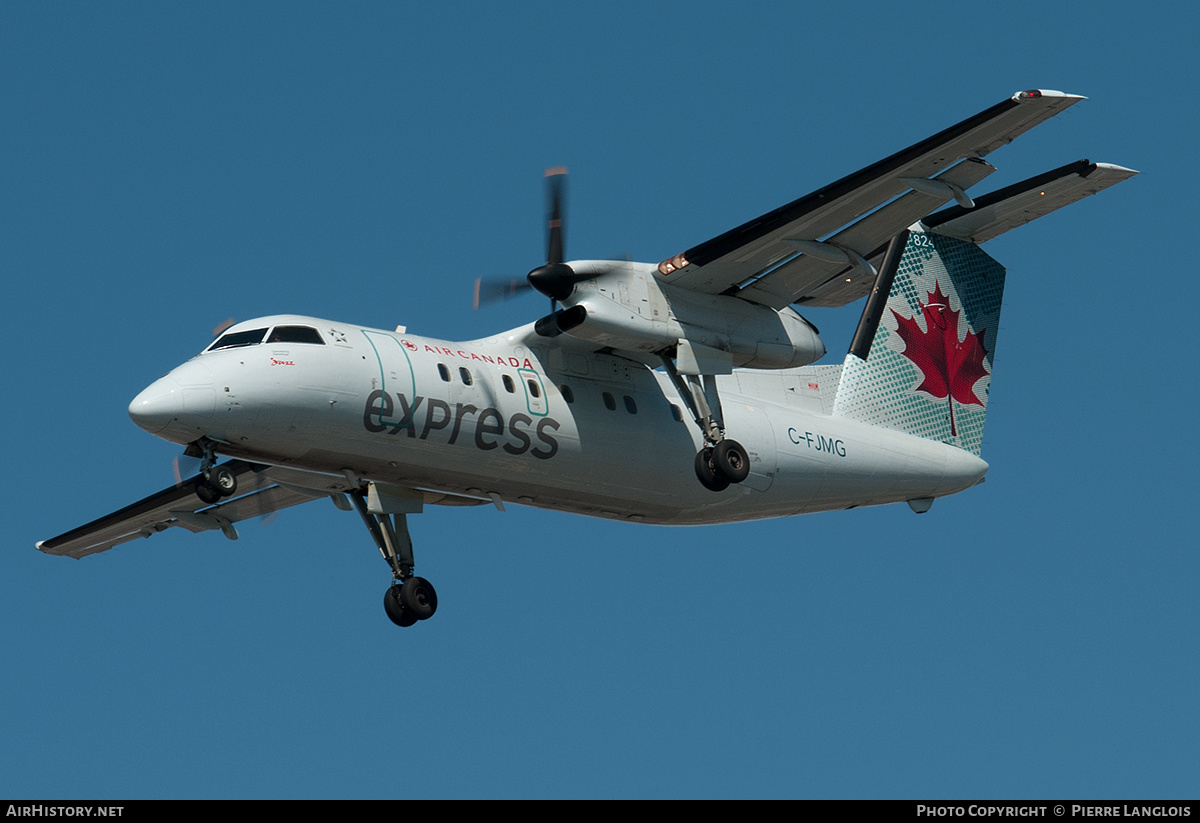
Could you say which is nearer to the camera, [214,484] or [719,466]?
[214,484]

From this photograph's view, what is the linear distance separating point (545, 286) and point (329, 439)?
2.87 meters

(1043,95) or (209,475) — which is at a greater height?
(1043,95)

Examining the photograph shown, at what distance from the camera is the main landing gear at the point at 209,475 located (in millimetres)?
13844

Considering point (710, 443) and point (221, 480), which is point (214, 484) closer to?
point (221, 480)

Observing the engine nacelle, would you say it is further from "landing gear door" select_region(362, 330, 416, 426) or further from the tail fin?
the tail fin

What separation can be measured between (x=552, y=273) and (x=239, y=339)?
10.7 ft

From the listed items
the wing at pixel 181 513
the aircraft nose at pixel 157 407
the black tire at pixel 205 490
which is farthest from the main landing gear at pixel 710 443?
the aircraft nose at pixel 157 407

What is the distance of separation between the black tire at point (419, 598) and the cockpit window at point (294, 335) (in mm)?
3221

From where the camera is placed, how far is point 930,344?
19.5 m

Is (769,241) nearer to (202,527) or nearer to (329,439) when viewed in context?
(329,439)

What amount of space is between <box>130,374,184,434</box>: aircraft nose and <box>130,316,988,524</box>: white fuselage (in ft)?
0.04

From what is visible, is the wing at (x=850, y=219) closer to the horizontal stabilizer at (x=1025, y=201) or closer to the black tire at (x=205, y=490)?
the horizontal stabilizer at (x=1025, y=201)

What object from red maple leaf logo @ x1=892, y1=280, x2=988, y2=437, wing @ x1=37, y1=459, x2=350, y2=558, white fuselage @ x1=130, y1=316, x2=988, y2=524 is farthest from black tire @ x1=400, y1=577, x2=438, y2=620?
red maple leaf logo @ x1=892, y1=280, x2=988, y2=437

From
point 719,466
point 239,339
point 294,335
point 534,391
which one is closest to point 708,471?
point 719,466
